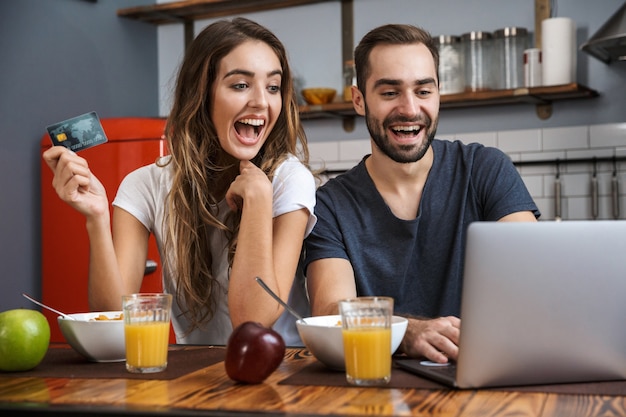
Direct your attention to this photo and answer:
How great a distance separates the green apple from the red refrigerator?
2107mm

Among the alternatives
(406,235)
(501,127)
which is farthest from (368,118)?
(501,127)

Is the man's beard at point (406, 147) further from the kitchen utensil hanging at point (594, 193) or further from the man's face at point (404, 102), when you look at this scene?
the kitchen utensil hanging at point (594, 193)

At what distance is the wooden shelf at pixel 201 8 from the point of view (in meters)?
4.30

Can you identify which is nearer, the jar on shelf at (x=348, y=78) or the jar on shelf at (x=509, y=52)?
the jar on shelf at (x=509, y=52)

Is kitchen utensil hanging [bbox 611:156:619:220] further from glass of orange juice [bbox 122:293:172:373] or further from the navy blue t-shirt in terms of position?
glass of orange juice [bbox 122:293:172:373]

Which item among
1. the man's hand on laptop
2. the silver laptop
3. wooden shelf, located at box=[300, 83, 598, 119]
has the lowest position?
the man's hand on laptop

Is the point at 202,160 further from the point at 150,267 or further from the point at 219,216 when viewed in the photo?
the point at 150,267

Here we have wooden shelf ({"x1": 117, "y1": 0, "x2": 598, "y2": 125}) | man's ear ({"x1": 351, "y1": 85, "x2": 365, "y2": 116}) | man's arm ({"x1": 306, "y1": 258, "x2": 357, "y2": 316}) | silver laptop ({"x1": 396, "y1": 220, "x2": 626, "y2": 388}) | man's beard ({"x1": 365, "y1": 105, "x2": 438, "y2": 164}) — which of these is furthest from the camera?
wooden shelf ({"x1": 117, "y1": 0, "x2": 598, "y2": 125})

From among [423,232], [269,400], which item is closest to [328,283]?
[423,232]

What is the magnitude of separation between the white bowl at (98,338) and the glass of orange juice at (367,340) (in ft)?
1.56

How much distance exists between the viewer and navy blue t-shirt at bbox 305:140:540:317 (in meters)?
2.19

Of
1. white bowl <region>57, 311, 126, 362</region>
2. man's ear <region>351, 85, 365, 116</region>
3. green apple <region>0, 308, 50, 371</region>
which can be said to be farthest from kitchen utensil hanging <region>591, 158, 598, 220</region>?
green apple <region>0, 308, 50, 371</region>

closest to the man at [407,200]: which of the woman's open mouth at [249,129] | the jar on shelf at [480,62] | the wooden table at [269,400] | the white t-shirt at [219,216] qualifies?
the white t-shirt at [219,216]

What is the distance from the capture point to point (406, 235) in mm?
2213
